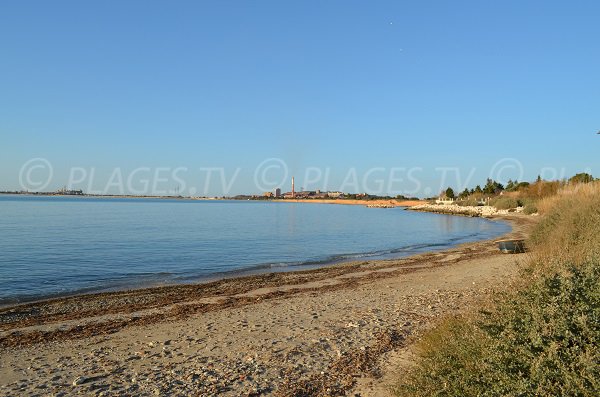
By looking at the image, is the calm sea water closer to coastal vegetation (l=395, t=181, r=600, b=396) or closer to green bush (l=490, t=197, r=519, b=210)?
coastal vegetation (l=395, t=181, r=600, b=396)

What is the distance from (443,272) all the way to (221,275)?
9.49 m

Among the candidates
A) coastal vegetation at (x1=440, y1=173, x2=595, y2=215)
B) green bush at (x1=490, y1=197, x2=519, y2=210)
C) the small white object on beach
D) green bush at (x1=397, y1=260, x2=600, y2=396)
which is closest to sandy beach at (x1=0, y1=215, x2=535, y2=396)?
the small white object on beach

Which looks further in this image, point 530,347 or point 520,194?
point 520,194

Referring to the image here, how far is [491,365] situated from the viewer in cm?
449

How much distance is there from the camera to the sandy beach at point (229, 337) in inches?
281

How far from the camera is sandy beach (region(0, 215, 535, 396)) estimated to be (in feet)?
23.4

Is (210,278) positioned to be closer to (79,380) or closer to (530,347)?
(79,380)

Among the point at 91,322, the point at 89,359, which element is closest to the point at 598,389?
the point at 89,359

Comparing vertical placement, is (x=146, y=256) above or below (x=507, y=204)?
below

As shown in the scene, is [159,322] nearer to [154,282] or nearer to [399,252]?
[154,282]

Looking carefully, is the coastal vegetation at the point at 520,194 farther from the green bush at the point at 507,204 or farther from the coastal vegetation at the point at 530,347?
the coastal vegetation at the point at 530,347

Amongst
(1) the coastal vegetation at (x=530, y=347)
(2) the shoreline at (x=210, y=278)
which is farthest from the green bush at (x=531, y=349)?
(2) the shoreline at (x=210, y=278)

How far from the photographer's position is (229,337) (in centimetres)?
972

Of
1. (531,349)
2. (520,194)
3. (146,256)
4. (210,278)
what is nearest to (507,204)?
(520,194)
